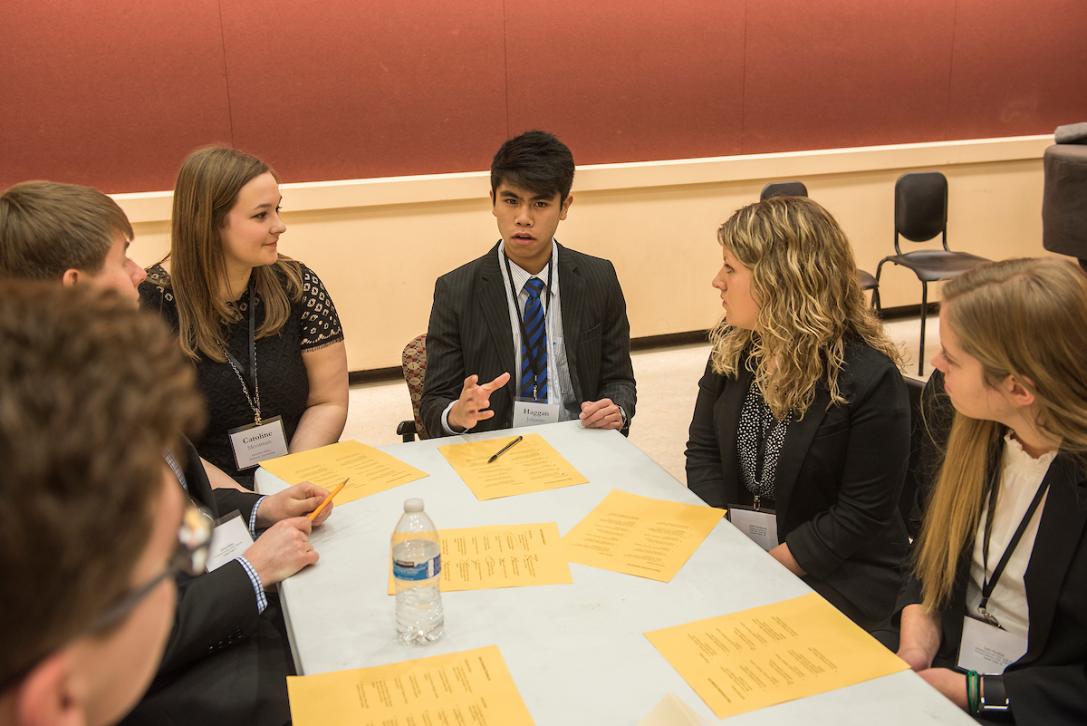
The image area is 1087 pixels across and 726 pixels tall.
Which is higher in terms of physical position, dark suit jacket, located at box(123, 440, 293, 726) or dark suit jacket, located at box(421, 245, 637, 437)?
dark suit jacket, located at box(421, 245, 637, 437)

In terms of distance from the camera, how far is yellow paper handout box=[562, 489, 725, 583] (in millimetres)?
1697

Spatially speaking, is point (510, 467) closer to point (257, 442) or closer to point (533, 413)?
point (533, 413)

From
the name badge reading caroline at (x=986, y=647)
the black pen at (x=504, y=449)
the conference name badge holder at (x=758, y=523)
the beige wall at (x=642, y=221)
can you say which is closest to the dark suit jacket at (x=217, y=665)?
the black pen at (x=504, y=449)

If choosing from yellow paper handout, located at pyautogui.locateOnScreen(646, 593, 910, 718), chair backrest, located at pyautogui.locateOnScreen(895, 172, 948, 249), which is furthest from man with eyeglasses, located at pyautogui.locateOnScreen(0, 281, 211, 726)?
chair backrest, located at pyautogui.locateOnScreen(895, 172, 948, 249)

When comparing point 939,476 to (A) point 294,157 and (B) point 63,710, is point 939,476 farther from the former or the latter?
(A) point 294,157

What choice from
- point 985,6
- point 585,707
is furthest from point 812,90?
point 585,707

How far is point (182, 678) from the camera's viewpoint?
1655 mm

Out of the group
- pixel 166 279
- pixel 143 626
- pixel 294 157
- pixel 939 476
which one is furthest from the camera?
pixel 294 157

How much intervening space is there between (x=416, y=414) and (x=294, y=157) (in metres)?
2.65

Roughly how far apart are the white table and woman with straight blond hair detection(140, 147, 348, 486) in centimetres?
84

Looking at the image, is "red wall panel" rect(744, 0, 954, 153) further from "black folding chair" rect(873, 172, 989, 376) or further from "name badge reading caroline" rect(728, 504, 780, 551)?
"name badge reading caroline" rect(728, 504, 780, 551)

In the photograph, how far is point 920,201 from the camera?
18.2 feet

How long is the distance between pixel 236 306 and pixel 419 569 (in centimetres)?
155

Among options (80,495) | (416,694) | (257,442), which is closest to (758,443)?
(416,694)
